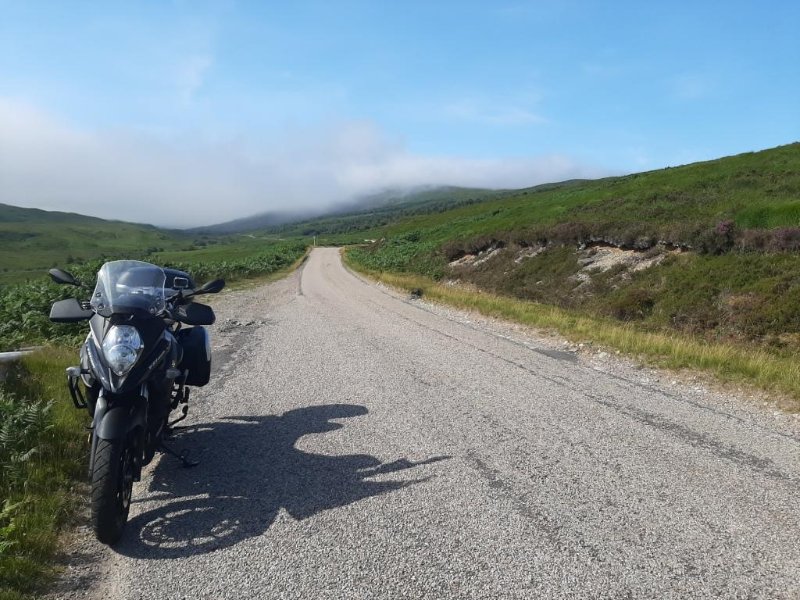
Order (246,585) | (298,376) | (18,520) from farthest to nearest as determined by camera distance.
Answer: (298,376) → (18,520) → (246,585)

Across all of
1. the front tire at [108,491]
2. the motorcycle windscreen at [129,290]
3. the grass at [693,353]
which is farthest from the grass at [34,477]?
the grass at [693,353]

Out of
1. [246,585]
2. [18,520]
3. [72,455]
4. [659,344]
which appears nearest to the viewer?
[246,585]

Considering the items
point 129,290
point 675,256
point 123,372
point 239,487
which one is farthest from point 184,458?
point 675,256

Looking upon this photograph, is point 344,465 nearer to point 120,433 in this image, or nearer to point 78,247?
point 120,433

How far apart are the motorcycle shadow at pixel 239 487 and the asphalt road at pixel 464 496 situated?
0.07 feet

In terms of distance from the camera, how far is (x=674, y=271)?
66.4ft

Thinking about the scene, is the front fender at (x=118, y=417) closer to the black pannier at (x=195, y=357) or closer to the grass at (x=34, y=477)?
the grass at (x=34, y=477)

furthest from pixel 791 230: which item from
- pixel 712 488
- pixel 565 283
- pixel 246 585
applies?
pixel 246 585

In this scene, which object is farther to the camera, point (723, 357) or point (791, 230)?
point (791, 230)

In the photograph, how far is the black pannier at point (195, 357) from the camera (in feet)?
19.3

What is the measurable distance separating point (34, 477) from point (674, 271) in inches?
817

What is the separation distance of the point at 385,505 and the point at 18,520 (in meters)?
2.74

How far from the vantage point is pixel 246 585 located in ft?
11.4

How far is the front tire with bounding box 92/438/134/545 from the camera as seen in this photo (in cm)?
385
